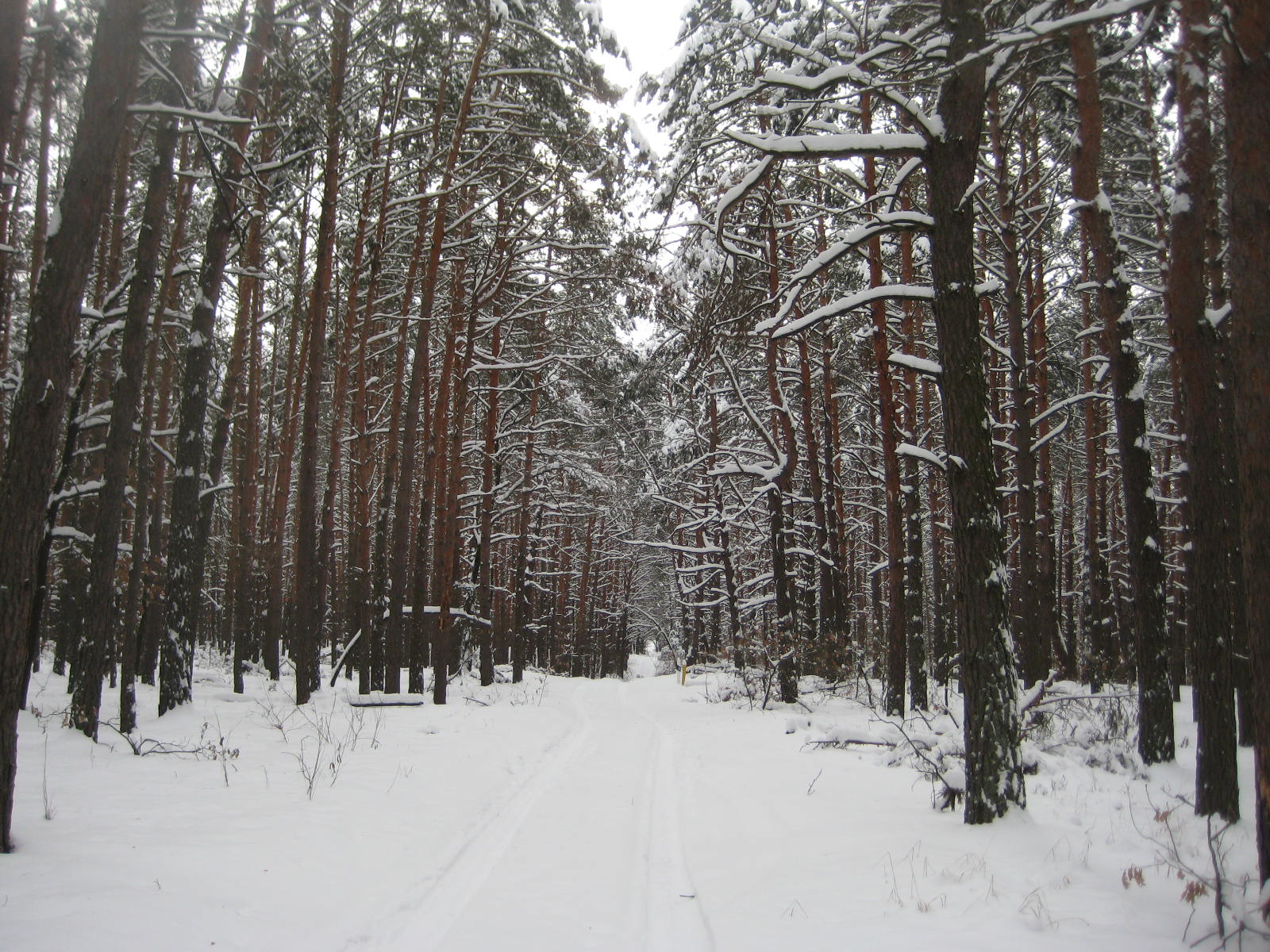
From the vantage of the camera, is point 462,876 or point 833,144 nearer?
point 462,876

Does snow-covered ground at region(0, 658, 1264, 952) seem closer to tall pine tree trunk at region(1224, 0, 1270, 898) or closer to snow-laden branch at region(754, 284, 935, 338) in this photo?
tall pine tree trunk at region(1224, 0, 1270, 898)

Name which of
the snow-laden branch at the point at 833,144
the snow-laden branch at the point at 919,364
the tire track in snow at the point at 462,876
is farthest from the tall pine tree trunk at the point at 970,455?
the tire track in snow at the point at 462,876

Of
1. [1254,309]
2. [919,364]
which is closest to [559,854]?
[919,364]

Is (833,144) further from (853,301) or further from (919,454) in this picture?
(919,454)

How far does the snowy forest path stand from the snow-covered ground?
2 cm

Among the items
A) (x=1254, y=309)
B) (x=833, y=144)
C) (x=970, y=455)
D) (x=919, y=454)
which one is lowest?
(x=970, y=455)

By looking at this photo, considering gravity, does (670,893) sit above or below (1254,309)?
below

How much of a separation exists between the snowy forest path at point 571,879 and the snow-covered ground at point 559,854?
2 cm

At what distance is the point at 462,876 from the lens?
16.8 ft

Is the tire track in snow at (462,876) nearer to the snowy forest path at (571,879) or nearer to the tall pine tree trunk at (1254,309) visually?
the snowy forest path at (571,879)

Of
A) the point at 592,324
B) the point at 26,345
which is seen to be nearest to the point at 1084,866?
the point at 26,345

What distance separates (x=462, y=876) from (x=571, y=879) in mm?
757

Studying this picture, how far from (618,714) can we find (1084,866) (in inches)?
535

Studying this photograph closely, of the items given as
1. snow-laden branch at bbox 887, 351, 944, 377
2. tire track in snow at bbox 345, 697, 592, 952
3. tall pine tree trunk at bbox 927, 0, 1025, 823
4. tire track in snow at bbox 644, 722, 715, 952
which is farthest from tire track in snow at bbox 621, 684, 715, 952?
snow-laden branch at bbox 887, 351, 944, 377
